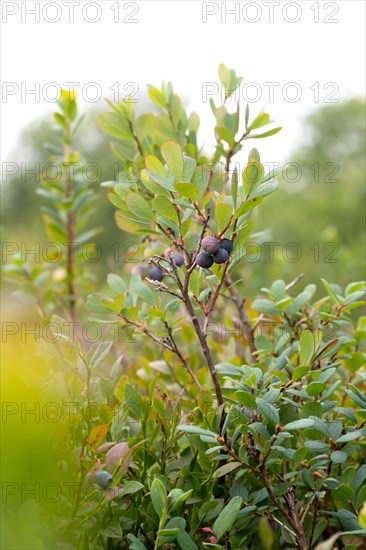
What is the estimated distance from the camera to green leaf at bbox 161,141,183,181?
2.46 ft

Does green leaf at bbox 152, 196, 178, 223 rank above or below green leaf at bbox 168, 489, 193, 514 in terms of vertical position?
above

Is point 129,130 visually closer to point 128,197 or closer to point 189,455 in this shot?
point 128,197

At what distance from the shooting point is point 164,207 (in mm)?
773

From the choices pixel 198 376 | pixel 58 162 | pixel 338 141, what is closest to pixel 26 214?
pixel 338 141

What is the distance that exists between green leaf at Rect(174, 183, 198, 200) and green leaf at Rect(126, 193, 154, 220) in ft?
0.25

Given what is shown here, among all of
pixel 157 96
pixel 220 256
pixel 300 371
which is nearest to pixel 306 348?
pixel 300 371

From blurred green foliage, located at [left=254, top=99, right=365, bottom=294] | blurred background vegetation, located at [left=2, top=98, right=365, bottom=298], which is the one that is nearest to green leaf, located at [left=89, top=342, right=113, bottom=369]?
blurred background vegetation, located at [left=2, top=98, right=365, bottom=298]

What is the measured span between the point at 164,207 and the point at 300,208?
6.25m

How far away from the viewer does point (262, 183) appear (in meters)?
0.78

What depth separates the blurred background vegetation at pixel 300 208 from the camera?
293cm

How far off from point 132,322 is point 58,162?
861 mm

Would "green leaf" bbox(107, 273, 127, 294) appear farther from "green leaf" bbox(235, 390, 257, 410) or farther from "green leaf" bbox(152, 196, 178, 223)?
"green leaf" bbox(235, 390, 257, 410)

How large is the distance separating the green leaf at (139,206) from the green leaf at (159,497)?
0.33m

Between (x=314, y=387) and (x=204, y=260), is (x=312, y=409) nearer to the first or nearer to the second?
(x=314, y=387)
